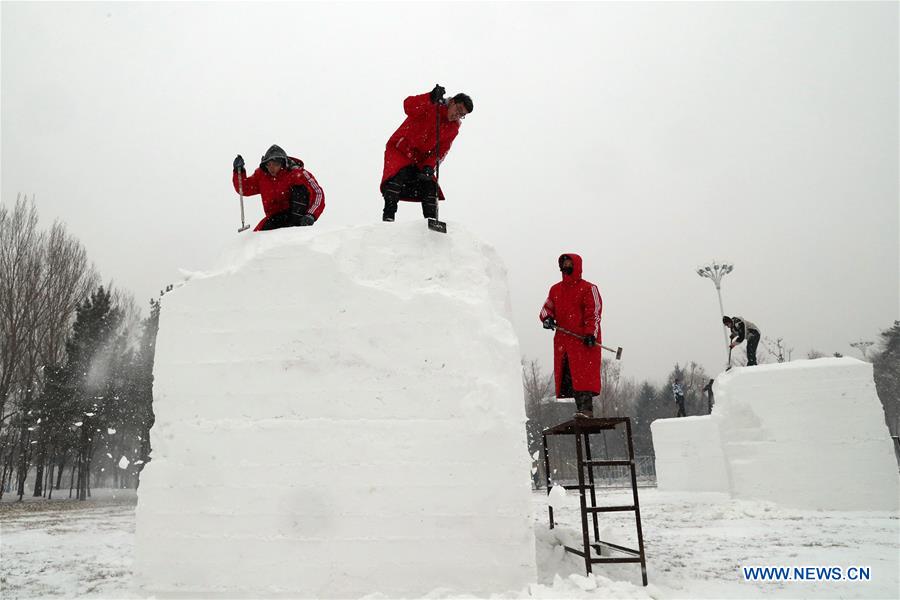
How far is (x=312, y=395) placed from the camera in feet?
11.1

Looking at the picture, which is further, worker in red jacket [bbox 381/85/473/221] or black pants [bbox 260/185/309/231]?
black pants [bbox 260/185/309/231]

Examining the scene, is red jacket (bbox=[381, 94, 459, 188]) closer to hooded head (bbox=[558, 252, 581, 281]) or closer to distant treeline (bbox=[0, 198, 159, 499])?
hooded head (bbox=[558, 252, 581, 281])

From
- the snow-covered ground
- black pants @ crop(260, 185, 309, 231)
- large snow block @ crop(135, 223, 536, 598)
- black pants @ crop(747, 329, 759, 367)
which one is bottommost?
the snow-covered ground

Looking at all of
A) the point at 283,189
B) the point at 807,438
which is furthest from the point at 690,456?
the point at 283,189

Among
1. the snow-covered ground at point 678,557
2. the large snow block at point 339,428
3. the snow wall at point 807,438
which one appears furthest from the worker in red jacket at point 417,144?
the snow wall at point 807,438

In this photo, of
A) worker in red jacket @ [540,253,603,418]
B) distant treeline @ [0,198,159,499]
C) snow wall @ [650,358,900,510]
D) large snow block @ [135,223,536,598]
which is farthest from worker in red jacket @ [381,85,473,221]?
distant treeline @ [0,198,159,499]

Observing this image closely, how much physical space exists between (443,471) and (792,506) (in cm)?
798

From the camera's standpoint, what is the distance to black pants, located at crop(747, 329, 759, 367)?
10234mm

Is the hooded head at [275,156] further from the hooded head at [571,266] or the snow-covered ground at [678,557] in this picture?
the snow-covered ground at [678,557]

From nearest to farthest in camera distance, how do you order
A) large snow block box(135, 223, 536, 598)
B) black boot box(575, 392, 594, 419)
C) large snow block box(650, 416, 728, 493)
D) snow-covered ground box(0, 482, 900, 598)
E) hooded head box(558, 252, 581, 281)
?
1. large snow block box(135, 223, 536, 598)
2. snow-covered ground box(0, 482, 900, 598)
3. black boot box(575, 392, 594, 419)
4. hooded head box(558, 252, 581, 281)
5. large snow block box(650, 416, 728, 493)

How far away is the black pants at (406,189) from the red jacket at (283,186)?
656mm

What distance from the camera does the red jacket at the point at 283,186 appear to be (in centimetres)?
442

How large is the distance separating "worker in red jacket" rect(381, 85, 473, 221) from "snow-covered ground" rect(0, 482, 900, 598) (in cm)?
285

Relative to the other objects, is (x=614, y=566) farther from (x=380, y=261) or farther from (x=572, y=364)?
(x=380, y=261)
